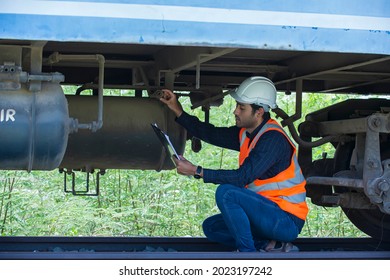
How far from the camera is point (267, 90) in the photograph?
4199 mm

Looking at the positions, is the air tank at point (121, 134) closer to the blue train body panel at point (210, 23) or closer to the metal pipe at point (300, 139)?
the metal pipe at point (300, 139)

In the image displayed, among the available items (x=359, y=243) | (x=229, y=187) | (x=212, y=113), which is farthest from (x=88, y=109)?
(x=212, y=113)

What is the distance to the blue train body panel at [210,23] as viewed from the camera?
291 cm

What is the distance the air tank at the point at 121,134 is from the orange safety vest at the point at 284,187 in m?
0.55

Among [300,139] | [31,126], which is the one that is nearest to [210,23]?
[31,126]

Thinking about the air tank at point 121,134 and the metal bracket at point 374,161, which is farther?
the air tank at point 121,134


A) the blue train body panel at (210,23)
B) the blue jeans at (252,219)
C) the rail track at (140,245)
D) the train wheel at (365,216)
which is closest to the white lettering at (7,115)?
the blue train body panel at (210,23)

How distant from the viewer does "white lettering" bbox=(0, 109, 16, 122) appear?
321cm

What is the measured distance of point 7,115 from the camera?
3.22m

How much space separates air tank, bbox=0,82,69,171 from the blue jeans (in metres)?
0.97

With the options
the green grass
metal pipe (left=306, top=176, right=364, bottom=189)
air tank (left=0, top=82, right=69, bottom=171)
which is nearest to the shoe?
metal pipe (left=306, top=176, right=364, bottom=189)

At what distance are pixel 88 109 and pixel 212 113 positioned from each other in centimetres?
572

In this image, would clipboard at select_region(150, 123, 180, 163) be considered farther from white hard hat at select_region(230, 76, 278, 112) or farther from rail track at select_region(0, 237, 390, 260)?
rail track at select_region(0, 237, 390, 260)

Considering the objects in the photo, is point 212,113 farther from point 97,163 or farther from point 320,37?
point 320,37
